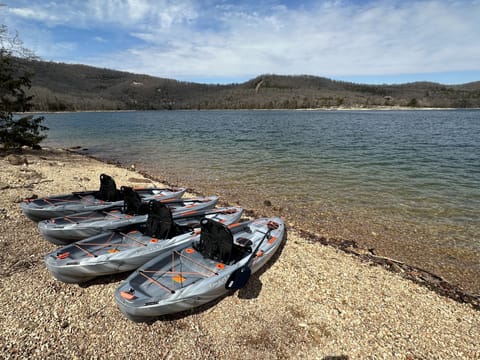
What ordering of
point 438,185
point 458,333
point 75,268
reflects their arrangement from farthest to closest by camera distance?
point 438,185
point 75,268
point 458,333

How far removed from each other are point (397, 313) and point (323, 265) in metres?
1.98

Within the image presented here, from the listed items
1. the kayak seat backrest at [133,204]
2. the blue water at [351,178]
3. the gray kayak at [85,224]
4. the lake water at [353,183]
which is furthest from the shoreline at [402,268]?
the kayak seat backrest at [133,204]

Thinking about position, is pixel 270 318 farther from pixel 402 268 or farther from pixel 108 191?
pixel 108 191

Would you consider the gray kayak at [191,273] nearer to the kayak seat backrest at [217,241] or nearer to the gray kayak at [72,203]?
the kayak seat backrest at [217,241]

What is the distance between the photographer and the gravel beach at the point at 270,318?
14.3 feet

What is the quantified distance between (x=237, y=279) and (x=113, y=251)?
11.2 feet

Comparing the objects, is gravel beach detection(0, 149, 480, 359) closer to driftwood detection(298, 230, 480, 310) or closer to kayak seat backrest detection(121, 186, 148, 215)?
driftwood detection(298, 230, 480, 310)

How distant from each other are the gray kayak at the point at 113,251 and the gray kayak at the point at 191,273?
380mm

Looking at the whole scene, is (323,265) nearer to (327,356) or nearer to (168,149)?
(327,356)

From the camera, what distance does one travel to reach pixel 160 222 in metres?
7.06

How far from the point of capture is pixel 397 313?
211 inches

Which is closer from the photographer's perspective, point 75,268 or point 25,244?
point 75,268

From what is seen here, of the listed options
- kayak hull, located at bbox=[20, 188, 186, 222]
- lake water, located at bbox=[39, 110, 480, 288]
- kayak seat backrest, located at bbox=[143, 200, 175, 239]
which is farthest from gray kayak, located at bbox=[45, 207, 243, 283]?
lake water, located at bbox=[39, 110, 480, 288]

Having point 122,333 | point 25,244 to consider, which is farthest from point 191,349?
point 25,244
